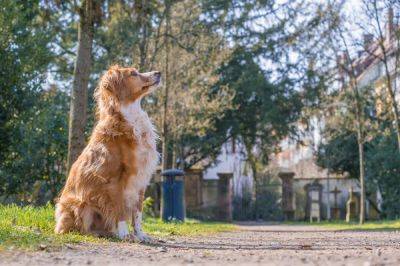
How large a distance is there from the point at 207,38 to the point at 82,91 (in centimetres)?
1374

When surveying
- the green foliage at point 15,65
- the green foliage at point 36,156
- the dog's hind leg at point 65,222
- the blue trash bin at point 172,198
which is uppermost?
the green foliage at point 15,65

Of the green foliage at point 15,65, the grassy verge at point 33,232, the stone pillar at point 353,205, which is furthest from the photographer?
the stone pillar at point 353,205

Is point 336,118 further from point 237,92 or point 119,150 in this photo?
point 119,150

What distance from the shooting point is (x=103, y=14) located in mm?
15648

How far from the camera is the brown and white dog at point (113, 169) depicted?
9555 mm

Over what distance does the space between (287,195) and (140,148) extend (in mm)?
25625

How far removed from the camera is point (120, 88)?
9.91 m

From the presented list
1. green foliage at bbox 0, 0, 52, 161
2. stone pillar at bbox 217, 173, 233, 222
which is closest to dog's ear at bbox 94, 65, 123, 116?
green foliage at bbox 0, 0, 52, 161

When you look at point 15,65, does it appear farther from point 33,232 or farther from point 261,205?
point 261,205

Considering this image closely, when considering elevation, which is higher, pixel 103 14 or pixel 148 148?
pixel 103 14

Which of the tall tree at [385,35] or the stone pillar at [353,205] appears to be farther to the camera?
the stone pillar at [353,205]

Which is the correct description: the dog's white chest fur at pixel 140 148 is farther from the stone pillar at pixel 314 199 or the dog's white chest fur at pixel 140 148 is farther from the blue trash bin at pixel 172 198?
the stone pillar at pixel 314 199

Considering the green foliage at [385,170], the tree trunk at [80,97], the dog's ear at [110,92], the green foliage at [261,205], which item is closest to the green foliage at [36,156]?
the tree trunk at [80,97]

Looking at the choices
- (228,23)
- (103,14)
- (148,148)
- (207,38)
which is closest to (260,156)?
(228,23)
